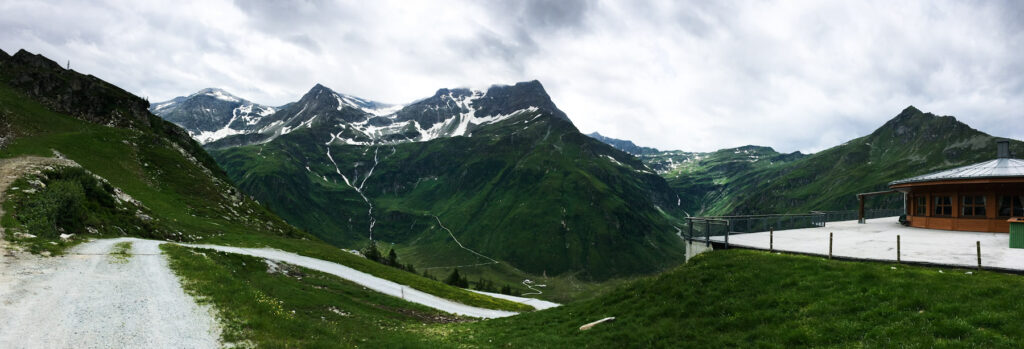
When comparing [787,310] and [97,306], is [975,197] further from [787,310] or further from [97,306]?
[97,306]

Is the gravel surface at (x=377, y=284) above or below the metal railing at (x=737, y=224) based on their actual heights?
below

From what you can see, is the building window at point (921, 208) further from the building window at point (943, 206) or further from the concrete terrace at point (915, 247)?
the concrete terrace at point (915, 247)

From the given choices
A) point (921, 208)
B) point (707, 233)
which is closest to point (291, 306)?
point (707, 233)

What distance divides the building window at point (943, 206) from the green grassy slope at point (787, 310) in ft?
110

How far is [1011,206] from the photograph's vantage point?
3716cm

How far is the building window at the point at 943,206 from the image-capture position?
41.1 m

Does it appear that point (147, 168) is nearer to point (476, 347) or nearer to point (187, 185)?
point (187, 185)

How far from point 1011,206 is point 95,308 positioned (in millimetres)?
66147

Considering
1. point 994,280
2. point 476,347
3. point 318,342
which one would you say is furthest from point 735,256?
point 318,342

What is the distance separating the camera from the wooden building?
121 ft

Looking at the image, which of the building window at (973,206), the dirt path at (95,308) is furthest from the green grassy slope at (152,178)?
the building window at (973,206)

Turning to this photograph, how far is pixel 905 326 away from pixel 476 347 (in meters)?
16.2

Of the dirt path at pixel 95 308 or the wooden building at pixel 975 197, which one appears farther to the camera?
the wooden building at pixel 975 197

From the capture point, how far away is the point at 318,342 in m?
15.4
